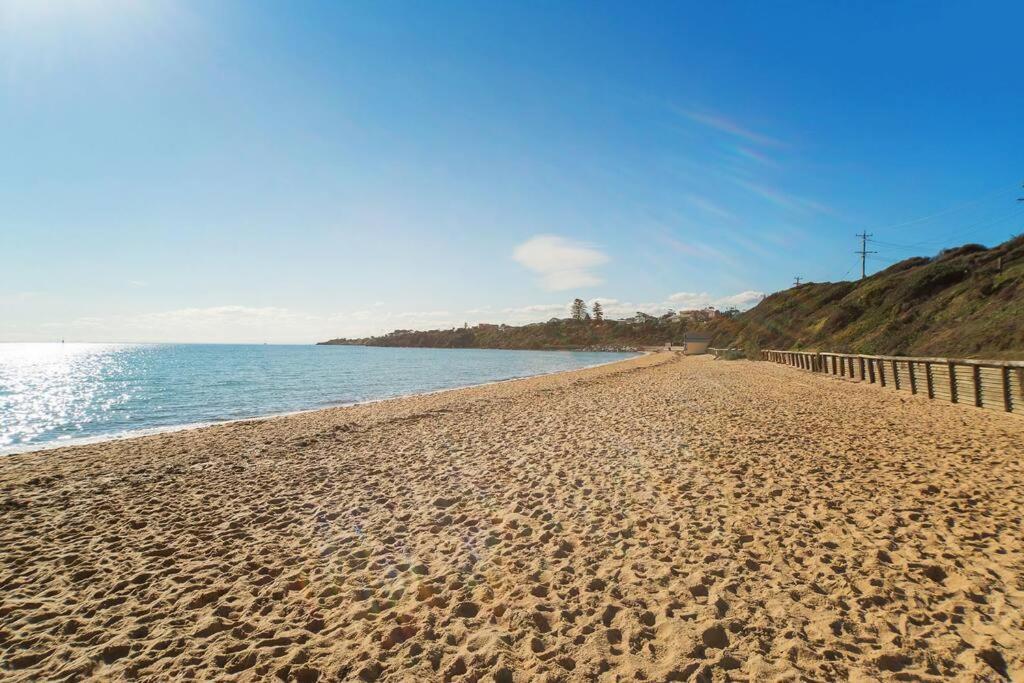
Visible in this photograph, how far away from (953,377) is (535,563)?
54.8 feet

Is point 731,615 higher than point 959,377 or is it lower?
Result: lower

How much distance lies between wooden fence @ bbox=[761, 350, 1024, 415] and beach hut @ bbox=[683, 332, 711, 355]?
5217 centimetres

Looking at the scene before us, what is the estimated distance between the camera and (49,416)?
2189 cm

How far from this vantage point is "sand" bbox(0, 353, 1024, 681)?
3.59m

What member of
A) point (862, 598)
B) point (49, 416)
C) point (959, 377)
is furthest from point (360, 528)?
point (49, 416)

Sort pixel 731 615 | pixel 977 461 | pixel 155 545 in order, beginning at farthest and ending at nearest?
1. pixel 977 461
2. pixel 155 545
3. pixel 731 615

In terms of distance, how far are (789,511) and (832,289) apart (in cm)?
5706

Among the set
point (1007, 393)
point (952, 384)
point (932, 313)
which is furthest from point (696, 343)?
point (1007, 393)

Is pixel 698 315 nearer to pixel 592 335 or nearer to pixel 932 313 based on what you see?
pixel 592 335

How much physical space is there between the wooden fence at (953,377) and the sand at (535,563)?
3.66 metres

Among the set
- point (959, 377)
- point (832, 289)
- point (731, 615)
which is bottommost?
point (731, 615)

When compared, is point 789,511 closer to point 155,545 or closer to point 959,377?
point 155,545

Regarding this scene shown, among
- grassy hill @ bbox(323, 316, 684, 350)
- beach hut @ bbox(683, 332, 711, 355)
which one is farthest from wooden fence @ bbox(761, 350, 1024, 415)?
grassy hill @ bbox(323, 316, 684, 350)

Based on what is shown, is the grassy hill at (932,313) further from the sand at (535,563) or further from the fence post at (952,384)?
the sand at (535,563)
